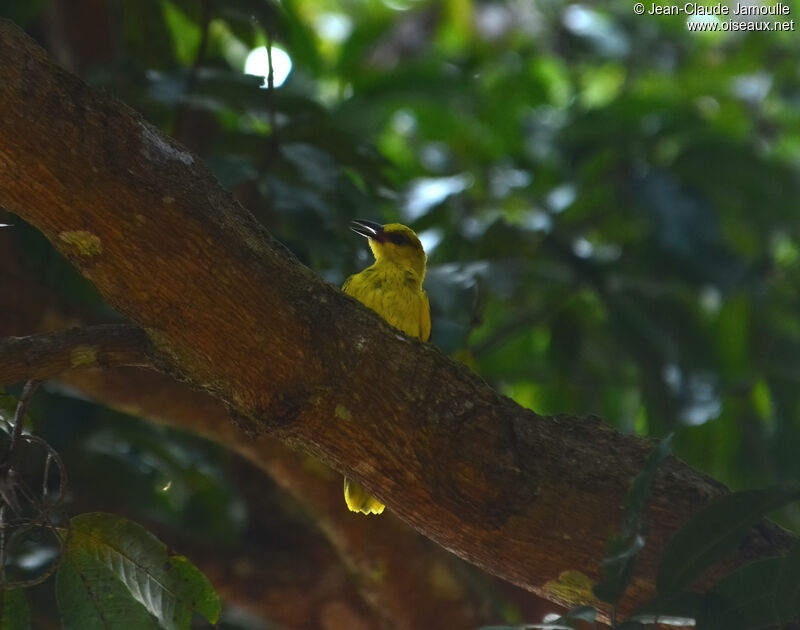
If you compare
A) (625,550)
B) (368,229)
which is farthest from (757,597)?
(368,229)

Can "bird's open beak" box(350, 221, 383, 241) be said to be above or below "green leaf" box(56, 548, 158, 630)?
above

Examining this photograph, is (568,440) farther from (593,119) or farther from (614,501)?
(593,119)

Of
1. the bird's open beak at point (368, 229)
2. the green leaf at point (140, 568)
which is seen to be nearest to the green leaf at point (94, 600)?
the green leaf at point (140, 568)

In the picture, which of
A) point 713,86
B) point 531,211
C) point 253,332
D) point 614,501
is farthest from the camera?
point 713,86

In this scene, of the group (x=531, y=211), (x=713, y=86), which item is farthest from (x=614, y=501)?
(x=713, y=86)

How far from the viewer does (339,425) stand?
2104mm

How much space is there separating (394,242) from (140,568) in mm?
2353

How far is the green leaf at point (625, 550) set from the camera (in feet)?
5.87

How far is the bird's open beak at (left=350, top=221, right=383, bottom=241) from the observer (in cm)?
418

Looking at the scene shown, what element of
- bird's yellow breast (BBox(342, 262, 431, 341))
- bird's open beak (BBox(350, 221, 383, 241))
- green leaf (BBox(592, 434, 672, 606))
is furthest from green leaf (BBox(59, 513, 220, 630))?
bird's open beak (BBox(350, 221, 383, 241))

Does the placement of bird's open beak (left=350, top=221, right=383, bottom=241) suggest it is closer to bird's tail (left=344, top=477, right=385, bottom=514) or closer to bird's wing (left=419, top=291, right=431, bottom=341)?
bird's wing (left=419, top=291, right=431, bottom=341)

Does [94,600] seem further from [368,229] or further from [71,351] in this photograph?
[368,229]

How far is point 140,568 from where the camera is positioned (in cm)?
217

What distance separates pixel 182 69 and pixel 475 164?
2.30m
